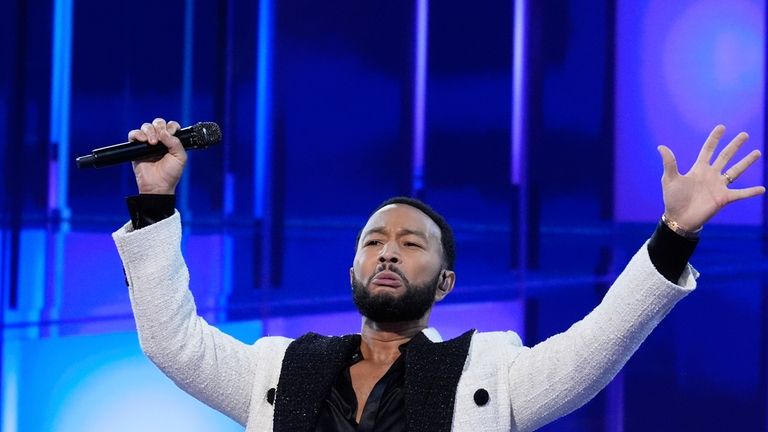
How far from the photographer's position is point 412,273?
161cm

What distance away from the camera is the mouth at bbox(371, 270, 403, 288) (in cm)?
158

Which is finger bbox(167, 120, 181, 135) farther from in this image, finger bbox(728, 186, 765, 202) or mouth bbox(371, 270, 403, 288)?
finger bbox(728, 186, 765, 202)

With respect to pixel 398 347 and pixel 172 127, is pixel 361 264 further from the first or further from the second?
pixel 172 127

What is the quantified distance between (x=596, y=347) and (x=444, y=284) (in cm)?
37

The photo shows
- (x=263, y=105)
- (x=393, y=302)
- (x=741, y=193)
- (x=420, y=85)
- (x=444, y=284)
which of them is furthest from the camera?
(x=420, y=85)

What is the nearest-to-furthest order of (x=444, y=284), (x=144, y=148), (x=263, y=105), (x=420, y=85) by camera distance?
(x=144, y=148) → (x=444, y=284) → (x=263, y=105) → (x=420, y=85)

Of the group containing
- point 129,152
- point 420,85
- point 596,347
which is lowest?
point 596,347

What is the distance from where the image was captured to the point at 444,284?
170 cm

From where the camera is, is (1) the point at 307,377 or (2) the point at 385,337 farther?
(2) the point at 385,337

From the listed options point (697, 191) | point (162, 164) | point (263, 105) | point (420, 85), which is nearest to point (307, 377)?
point (162, 164)

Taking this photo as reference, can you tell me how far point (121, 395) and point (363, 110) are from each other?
3.46m

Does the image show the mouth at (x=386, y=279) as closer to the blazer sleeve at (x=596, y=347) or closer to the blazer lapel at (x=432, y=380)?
the blazer lapel at (x=432, y=380)

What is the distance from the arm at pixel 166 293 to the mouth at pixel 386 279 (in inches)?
9.4

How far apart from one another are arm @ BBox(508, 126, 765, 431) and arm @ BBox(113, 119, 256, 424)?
45 centimetres
